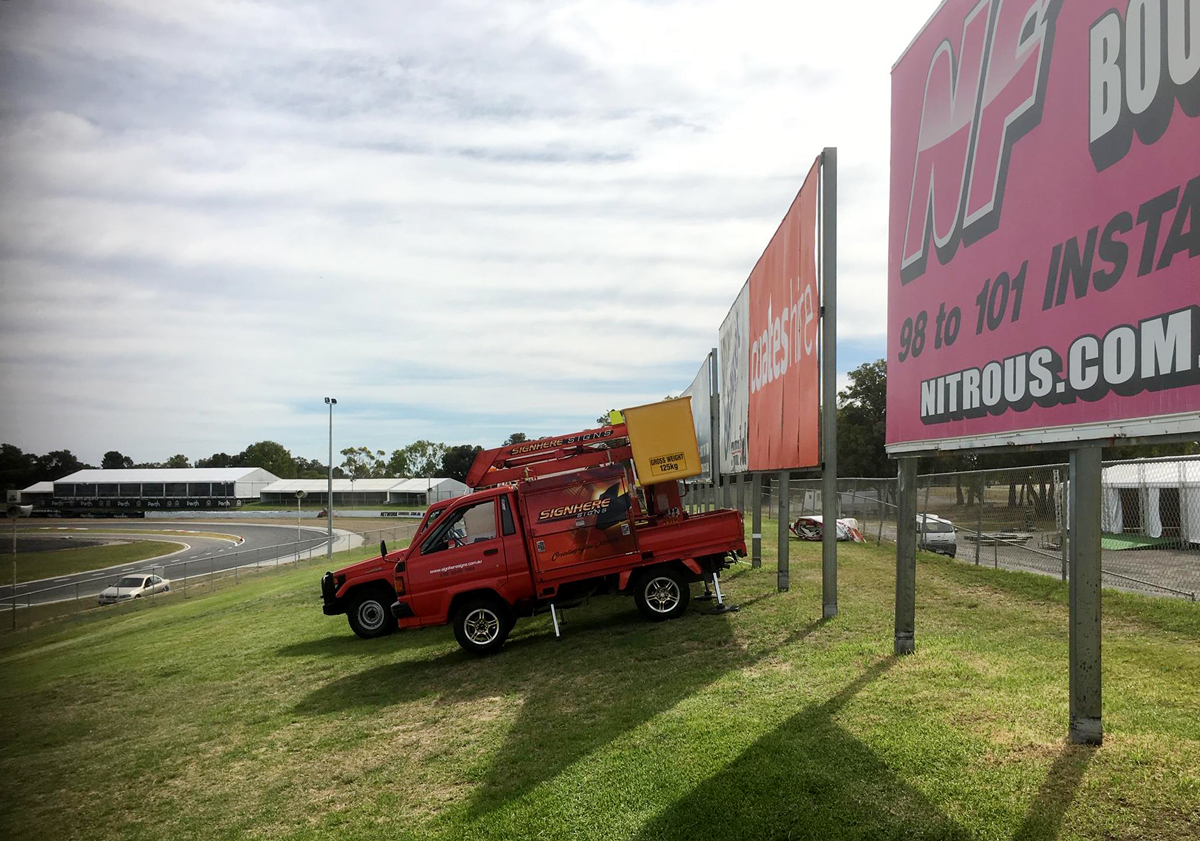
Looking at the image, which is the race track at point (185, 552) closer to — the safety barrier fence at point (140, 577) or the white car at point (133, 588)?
the safety barrier fence at point (140, 577)

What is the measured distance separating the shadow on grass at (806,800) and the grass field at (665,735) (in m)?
0.02

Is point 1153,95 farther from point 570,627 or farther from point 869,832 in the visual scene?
point 570,627

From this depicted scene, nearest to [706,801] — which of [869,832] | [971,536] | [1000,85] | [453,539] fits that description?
[869,832]

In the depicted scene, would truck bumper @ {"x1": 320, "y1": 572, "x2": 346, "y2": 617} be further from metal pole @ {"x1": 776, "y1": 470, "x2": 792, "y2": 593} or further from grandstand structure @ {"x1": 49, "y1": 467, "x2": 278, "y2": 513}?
grandstand structure @ {"x1": 49, "y1": 467, "x2": 278, "y2": 513}

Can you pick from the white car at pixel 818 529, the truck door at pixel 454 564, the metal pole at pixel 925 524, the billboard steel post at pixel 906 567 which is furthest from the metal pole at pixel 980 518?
the truck door at pixel 454 564

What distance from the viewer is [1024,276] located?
5594mm

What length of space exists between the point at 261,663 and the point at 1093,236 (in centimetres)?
1280

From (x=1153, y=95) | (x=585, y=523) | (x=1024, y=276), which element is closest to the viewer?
(x=1153, y=95)

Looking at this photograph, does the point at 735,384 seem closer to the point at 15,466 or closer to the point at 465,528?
the point at 465,528

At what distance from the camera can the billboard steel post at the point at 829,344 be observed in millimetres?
10594

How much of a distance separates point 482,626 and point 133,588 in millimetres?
30971

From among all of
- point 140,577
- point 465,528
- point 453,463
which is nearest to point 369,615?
point 465,528

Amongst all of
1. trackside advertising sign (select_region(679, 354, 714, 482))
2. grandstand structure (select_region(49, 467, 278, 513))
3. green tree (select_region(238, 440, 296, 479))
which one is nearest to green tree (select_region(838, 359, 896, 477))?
trackside advertising sign (select_region(679, 354, 714, 482))

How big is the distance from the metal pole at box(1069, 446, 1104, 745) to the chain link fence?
386cm
